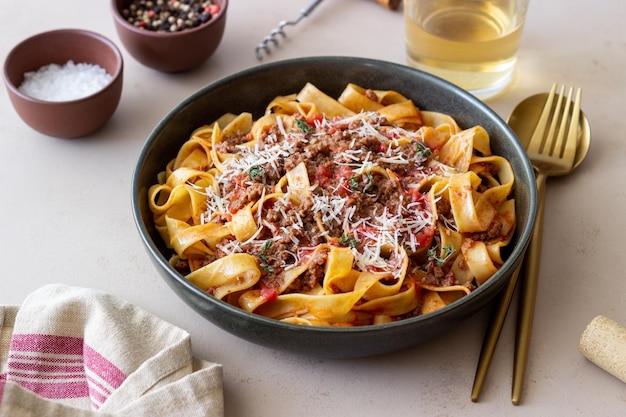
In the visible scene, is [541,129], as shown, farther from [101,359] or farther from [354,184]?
[101,359]

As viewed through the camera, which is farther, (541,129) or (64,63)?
(64,63)

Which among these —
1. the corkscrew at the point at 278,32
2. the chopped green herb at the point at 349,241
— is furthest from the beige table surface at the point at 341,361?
the chopped green herb at the point at 349,241

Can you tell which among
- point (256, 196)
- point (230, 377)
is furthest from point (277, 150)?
point (230, 377)

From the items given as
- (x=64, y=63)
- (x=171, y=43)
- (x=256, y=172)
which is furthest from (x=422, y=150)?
(x=64, y=63)

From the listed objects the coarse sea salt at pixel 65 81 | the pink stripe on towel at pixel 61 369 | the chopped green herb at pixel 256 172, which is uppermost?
the chopped green herb at pixel 256 172

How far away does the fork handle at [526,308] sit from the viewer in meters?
3.22

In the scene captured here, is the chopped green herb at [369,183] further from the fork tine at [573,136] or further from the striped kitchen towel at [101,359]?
the fork tine at [573,136]

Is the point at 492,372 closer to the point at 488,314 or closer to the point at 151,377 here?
the point at 488,314

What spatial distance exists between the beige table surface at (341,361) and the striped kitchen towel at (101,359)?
211 mm

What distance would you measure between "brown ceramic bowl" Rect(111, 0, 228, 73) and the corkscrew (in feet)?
1.03

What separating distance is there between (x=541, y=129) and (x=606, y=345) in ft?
4.36

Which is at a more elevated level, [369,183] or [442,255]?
[369,183]

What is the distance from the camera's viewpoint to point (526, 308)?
3.39 meters

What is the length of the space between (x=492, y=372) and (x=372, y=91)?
1547 mm
